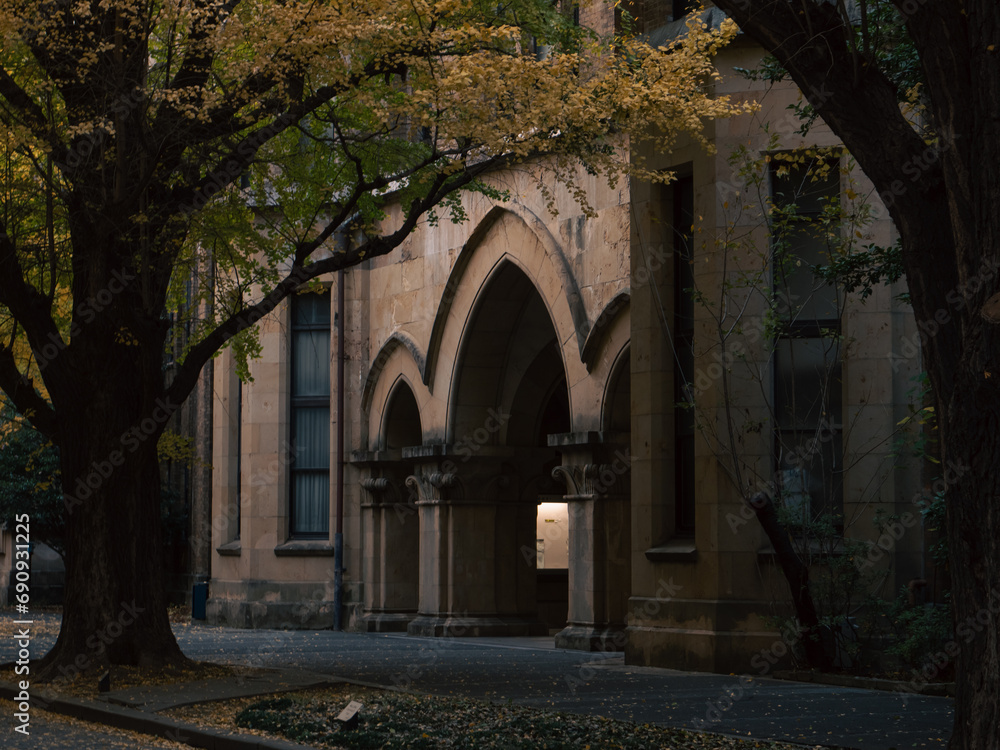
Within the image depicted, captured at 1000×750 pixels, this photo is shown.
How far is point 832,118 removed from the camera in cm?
742

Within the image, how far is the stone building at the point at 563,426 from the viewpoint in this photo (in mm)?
14391

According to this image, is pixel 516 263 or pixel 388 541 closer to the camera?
pixel 516 263

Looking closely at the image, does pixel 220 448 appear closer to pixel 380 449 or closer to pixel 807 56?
pixel 380 449

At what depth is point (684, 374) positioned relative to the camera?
15.7m

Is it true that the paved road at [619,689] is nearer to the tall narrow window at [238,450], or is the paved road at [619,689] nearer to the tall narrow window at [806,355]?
the tall narrow window at [806,355]

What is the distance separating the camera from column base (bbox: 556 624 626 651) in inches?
711

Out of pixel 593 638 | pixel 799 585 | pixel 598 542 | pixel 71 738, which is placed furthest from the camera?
pixel 598 542

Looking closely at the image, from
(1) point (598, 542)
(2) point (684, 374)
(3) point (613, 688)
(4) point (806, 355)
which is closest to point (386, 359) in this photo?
(1) point (598, 542)

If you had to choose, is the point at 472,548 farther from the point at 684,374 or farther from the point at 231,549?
the point at 684,374

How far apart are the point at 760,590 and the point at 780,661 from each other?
0.77m

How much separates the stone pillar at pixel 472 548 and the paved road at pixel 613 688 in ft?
3.80

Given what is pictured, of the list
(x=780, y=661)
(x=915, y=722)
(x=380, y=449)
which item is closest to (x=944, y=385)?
(x=915, y=722)

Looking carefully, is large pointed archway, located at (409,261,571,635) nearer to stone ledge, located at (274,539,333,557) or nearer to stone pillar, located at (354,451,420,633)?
stone pillar, located at (354,451,420,633)

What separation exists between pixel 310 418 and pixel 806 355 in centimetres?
1212
